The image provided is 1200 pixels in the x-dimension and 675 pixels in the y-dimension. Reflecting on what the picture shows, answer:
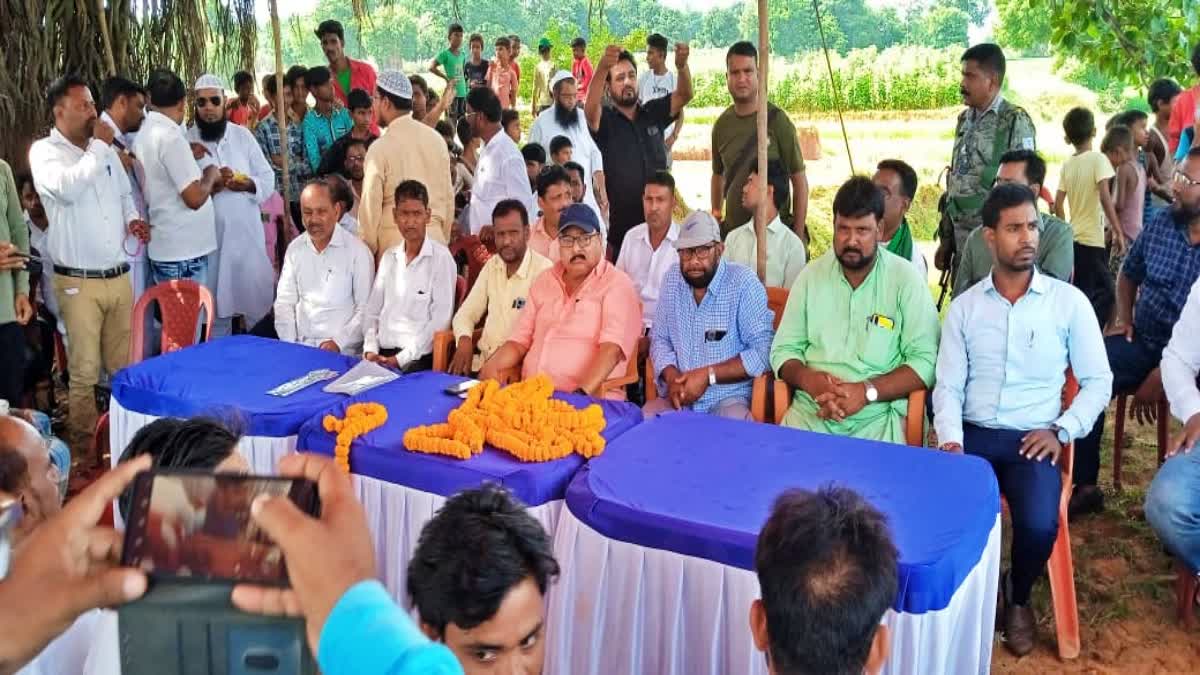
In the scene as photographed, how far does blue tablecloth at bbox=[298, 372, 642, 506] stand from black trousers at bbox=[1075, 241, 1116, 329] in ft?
11.1

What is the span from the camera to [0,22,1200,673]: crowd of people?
3.13 metres

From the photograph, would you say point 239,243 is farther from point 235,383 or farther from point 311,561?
point 311,561

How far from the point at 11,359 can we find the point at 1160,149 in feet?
22.5

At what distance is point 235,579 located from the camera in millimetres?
883

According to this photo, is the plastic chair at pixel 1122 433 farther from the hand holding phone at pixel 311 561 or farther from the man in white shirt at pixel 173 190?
the man in white shirt at pixel 173 190

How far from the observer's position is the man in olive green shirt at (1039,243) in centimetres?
405

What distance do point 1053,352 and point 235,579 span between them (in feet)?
9.94

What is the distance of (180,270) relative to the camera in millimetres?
5352

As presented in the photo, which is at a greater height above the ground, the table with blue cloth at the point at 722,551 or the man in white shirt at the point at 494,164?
the man in white shirt at the point at 494,164

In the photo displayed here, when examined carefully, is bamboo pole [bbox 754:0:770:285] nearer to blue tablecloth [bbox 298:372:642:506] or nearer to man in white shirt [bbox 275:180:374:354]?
Result: blue tablecloth [bbox 298:372:642:506]

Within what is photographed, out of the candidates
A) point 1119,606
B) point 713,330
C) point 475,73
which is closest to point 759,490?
point 713,330

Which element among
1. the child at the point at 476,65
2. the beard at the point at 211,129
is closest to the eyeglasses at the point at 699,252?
the beard at the point at 211,129

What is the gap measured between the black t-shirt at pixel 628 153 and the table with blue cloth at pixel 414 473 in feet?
10.5

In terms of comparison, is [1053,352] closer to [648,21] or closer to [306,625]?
[306,625]
